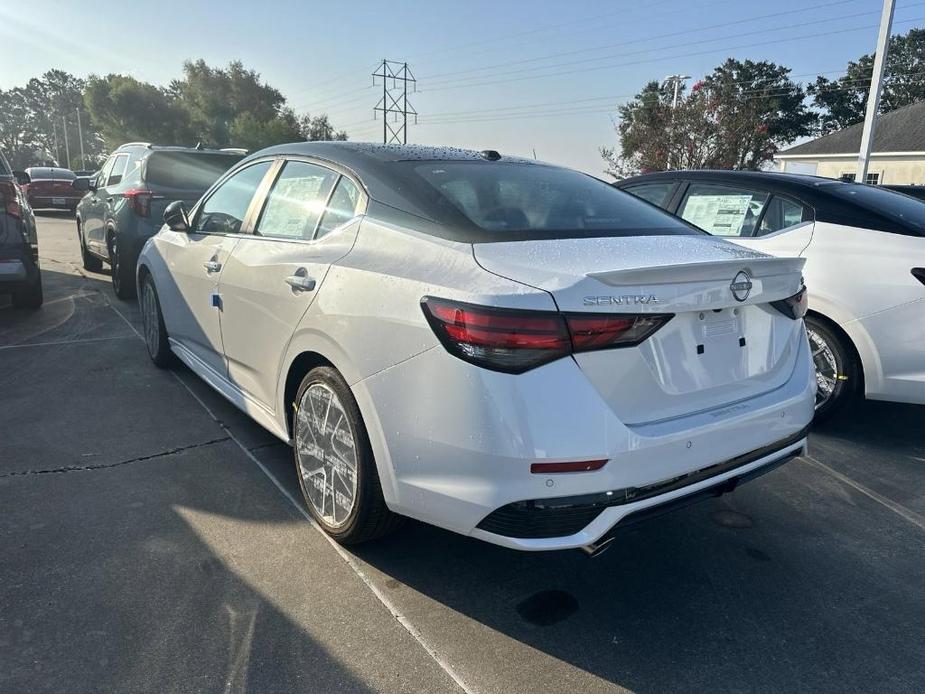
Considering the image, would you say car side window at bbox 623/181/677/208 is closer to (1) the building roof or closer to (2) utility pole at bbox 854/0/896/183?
(2) utility pole at bbox 854/0/896/183

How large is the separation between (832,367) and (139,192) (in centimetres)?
683

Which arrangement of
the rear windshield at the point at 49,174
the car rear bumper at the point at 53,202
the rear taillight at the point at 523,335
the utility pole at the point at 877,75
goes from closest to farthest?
the rear taillight at the point at 523,335, the utility pole at the point at 877,75, the rear windshield at the point at 49,174, the car rear bumper at the point at 53,202

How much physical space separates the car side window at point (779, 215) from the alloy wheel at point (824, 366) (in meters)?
0.77

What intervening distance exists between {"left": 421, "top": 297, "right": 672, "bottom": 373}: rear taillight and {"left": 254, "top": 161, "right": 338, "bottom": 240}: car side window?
1244 mm

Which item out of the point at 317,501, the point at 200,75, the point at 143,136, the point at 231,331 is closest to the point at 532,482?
the point at 317,501

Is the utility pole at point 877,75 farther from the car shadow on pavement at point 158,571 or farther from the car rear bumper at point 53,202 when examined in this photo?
the car rear bumper at point 53,202

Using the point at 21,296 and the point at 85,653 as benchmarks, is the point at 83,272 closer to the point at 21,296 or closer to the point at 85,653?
the point at 21,296

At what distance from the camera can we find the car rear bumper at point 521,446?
1961mm

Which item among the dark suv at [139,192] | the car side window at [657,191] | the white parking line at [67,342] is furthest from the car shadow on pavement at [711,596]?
the dark suv at [139,192]

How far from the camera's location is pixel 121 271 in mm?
7590

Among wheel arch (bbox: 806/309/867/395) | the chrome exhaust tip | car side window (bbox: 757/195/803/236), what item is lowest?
the chrome exhaust tip

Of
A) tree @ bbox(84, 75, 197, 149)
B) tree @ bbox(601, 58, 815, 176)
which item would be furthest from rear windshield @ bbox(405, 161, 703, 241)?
tree @ bbox(84, 75, 197, 149)

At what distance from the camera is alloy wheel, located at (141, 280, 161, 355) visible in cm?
499

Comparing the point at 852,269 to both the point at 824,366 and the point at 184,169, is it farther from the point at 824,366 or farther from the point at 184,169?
the point at 184,169
